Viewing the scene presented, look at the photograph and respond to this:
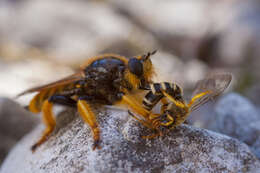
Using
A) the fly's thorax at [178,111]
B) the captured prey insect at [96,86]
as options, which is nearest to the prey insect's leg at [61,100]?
the captured prey insect at [96,86]

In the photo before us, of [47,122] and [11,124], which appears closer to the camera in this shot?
[47,122]

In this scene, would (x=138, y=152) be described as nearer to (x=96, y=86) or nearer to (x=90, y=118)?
(x=90, y=118)

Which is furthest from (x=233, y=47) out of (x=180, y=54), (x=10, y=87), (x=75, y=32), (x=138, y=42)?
(x=10, y=87)

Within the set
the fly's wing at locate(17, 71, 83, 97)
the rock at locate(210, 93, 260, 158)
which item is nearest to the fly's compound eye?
the fly's wing at locate(17, 71, 83, 97)

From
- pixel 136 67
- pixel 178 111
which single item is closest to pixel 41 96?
pixel 136 67

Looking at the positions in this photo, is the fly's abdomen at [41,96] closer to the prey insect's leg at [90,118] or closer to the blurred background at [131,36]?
the prey insect's leg at [90,118]

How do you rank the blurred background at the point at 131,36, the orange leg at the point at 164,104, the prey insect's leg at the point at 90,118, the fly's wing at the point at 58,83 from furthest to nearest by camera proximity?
1. the blurred background at the point at 131,36
2. the fly's wing at the point at 58,83
3. the orange leg at the point at 164,104
4. the prey insect's leg at the point at 90,118
